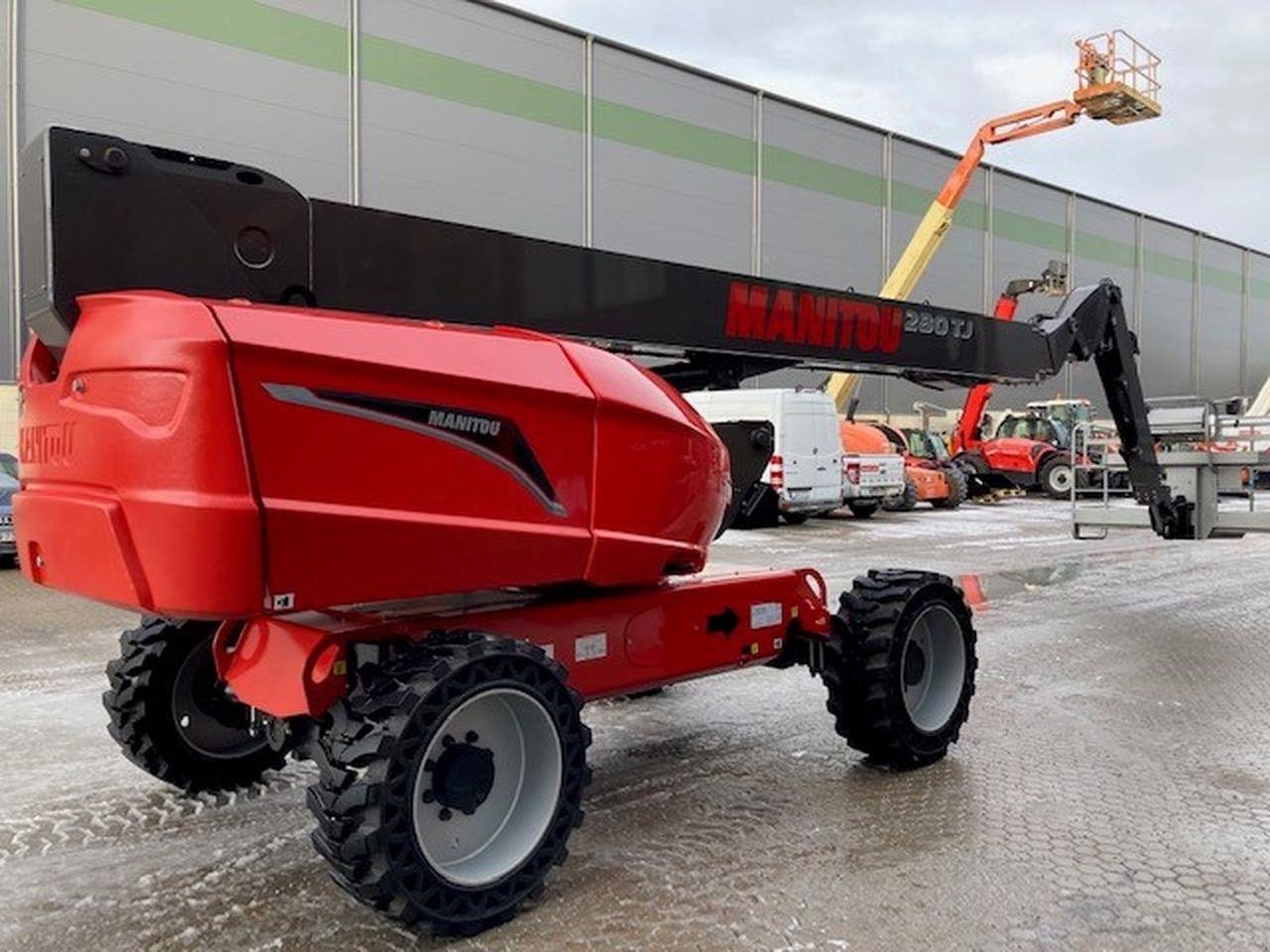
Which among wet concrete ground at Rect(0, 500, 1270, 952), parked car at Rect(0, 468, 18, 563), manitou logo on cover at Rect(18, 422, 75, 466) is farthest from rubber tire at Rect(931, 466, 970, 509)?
manitou logo on cover at Rect(18, 422, 75, 466)

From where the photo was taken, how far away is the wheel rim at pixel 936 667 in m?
5.55

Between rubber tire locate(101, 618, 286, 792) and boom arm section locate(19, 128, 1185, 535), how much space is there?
5.01 feet

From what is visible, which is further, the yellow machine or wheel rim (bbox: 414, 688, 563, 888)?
the yellow machine

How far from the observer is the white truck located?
1959 centimetres

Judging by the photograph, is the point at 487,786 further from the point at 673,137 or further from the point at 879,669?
the point at 673,137

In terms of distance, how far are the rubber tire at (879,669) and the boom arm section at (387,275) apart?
130 centimetres

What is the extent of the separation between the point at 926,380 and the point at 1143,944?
4125 millimetres

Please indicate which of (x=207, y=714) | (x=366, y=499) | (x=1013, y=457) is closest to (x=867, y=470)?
(x=1013, y=457)

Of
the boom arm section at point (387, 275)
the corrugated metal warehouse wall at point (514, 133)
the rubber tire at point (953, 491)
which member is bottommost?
the rubber tire at point (953, 491)

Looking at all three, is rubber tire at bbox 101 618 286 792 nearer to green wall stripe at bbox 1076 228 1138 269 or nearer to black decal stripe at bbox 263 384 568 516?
black decal stripe at bbox 263 384 568 516

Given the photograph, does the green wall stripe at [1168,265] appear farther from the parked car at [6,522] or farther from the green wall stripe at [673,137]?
the parked car at [6,522]

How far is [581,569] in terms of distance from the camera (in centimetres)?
417

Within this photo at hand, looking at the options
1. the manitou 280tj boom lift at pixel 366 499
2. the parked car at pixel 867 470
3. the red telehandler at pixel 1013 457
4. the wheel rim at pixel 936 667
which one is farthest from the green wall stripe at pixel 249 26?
the wheel rim at pixel 936 667

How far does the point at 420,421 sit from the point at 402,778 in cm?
110
